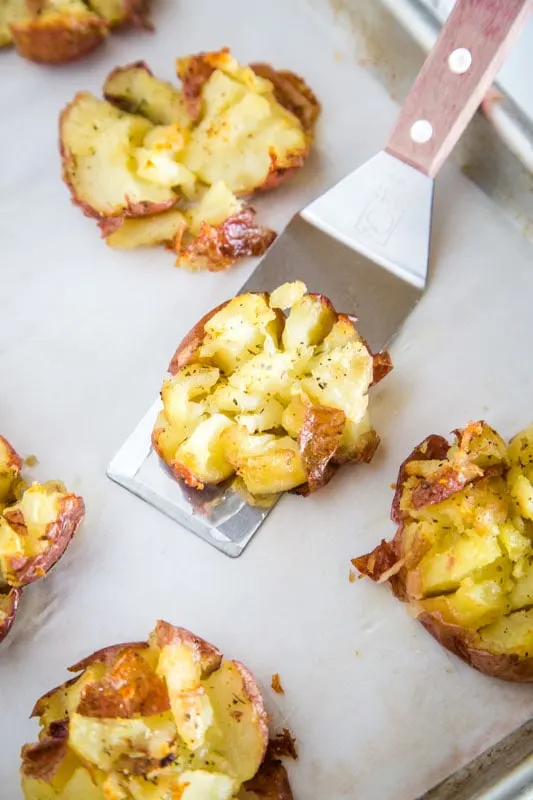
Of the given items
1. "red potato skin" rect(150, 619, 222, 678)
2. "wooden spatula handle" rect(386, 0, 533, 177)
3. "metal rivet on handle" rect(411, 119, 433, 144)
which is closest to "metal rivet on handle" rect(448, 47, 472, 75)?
"wooden spatula handle" rect(386, 0, 533, 177)

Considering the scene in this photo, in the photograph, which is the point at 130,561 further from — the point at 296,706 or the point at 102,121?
the point at 102,121

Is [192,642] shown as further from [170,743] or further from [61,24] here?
[61,24]

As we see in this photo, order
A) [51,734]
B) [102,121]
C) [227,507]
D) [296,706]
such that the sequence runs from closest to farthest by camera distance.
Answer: [51,734], [296,706], [227,507], [102,121]

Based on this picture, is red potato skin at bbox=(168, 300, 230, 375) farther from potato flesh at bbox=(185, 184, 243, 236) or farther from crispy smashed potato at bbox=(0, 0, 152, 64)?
crispy smashed potato at bbox=(0, 0, 152, 64)

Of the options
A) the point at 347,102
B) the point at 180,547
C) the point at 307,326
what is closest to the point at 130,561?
the point at 180,547

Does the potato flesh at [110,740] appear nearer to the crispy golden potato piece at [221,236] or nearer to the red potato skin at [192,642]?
the red potato skin at [192,642]

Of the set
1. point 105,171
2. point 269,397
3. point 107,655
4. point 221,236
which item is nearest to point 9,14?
point 105,171
